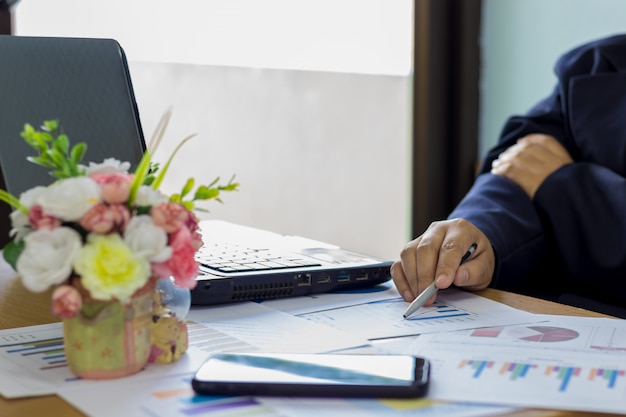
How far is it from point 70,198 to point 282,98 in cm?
169

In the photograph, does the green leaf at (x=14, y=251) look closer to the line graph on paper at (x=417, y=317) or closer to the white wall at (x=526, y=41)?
the line graph on paper at (x=417, y=317)

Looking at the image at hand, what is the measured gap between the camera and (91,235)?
2.13 ft

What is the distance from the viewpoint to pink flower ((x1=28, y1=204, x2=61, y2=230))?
65cm

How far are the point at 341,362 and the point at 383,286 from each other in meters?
0.40

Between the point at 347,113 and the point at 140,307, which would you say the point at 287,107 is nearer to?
the point at 347,113

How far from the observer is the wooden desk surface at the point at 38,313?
618mm

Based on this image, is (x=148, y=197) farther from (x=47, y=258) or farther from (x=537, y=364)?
(x=537, y=364)

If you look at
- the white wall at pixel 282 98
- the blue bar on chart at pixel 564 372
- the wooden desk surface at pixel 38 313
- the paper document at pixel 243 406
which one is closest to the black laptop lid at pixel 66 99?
the wooden desk surface at pixel 38 313

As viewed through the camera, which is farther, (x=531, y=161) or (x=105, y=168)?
(x=531, y=161)

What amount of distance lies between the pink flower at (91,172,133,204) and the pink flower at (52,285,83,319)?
73 mm

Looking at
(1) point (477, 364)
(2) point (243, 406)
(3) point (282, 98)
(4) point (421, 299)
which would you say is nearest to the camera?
(2) point (243, 406)

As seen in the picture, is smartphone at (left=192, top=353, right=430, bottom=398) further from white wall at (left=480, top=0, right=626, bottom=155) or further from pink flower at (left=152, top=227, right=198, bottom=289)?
white wall at (left=480, top=0, right=626, bottom=155)

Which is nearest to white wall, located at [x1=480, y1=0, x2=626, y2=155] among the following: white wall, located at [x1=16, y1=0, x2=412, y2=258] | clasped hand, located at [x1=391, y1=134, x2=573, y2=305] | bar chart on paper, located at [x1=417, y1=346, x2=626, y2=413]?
white wall, located at [x1=16, y1=0, x2=412, y2=258]

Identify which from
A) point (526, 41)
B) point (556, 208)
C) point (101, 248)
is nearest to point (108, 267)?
point (101, 248)
